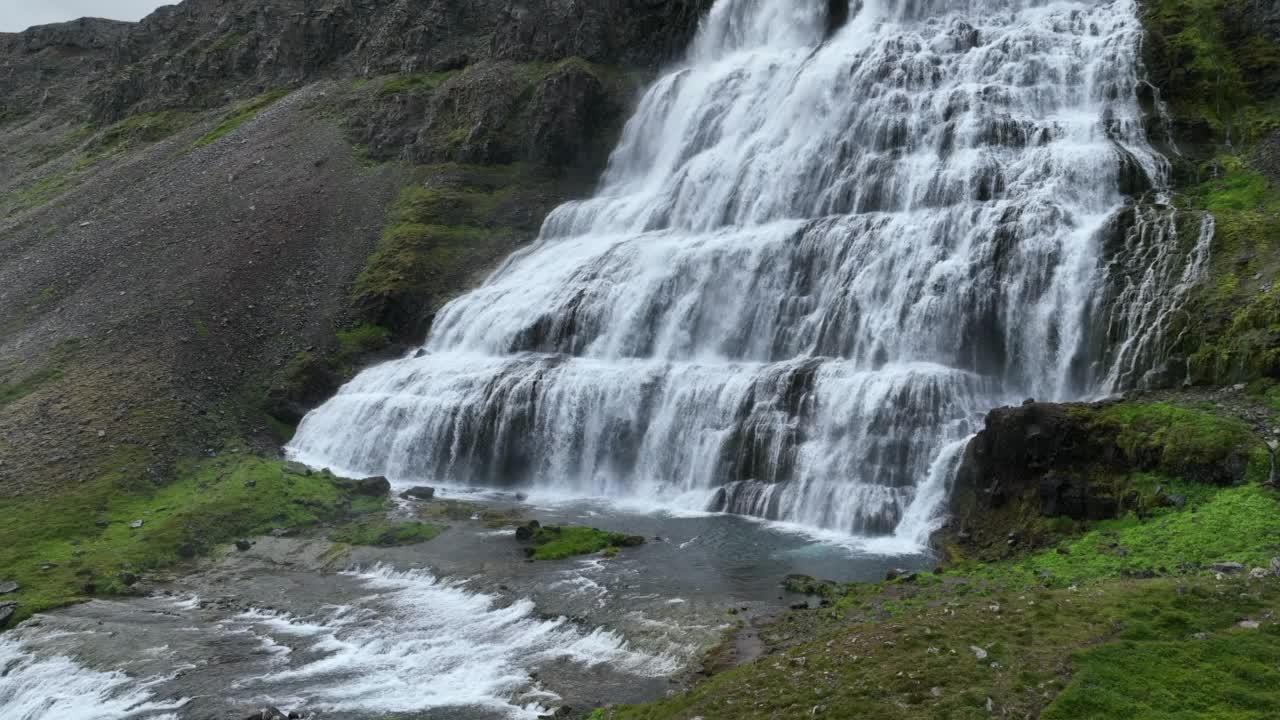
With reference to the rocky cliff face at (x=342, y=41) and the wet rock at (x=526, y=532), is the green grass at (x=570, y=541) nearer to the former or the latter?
the wet rock at (x=526, y=532)

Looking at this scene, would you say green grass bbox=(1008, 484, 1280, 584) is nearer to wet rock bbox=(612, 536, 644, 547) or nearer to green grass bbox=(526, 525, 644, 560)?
wet rock bbox=(612, 536, 644, 547)

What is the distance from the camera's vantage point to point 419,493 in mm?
38969

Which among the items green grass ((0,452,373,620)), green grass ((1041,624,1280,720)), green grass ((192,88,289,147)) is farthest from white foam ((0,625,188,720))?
green grass ((192,88,289,147))

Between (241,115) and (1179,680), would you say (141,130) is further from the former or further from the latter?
(1179,680)

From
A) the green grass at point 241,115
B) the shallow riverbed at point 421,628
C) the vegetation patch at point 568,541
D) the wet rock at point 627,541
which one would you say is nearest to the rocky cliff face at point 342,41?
the green grass at point 241,115

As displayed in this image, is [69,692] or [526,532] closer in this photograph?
[69,692]

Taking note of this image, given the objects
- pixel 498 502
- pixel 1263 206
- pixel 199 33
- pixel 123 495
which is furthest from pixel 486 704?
pixel 199 33

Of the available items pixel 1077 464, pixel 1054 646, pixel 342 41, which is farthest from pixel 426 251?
pixel 1054 646

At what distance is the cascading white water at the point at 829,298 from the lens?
32.0 m

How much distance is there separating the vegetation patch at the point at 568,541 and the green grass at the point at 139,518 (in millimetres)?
9069

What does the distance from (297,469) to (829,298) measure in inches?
893

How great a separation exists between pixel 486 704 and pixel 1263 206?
98.4 feet

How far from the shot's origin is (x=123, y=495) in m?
37.6

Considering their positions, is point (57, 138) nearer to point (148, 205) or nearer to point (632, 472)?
point (148, 205)
